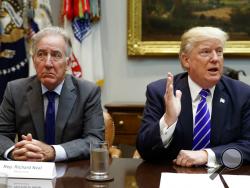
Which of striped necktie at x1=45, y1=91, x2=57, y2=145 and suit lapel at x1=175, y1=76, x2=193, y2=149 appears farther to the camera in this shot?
A: striped necktie at x1=45, y1=91, x2=57, y2=145

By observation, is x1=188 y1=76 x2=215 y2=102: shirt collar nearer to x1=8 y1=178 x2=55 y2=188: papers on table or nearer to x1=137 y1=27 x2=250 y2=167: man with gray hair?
x1=137 y1=27 x2=250 y2=167: man with gray hair

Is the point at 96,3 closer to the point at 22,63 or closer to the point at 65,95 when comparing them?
the point at 22,63

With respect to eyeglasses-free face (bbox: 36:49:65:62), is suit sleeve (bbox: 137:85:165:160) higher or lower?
lower

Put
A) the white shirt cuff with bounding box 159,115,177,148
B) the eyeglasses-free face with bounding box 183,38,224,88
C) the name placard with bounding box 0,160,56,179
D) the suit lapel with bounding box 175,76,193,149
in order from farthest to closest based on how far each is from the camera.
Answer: the eyeglasses-free face with bounding box 183,38,224,88 < the suit lapel with bounding box 175,76,193,149 < the white shirt cuff with bounding box 159,115,177,148 < the name placard with bounding box 0,160,56,179

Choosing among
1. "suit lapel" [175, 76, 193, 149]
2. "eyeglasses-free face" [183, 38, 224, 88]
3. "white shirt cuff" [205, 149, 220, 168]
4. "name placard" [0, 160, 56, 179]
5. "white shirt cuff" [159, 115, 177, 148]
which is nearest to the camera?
"name placard" [0, 160, 56, 179]

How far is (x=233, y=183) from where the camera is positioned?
167 centimetres

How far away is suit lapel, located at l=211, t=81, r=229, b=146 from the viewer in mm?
2307

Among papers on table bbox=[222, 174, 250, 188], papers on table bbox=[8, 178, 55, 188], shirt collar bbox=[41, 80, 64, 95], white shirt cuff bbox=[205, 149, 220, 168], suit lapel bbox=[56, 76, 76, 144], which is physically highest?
shirt collar bbox=[41, 80, 64, 95]

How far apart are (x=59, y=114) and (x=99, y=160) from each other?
2.39 feet

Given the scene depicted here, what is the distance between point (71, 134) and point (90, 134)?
0.12m

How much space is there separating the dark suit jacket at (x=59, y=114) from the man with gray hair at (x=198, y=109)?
11.9 inches

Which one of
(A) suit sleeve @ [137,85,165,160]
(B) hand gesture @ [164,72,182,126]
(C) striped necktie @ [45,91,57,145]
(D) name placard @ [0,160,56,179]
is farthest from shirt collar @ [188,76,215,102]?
(D) name placard @ [0,160,56,179]

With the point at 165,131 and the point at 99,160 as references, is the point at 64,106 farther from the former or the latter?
the point at 99,160

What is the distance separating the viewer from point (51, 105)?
2443mm
